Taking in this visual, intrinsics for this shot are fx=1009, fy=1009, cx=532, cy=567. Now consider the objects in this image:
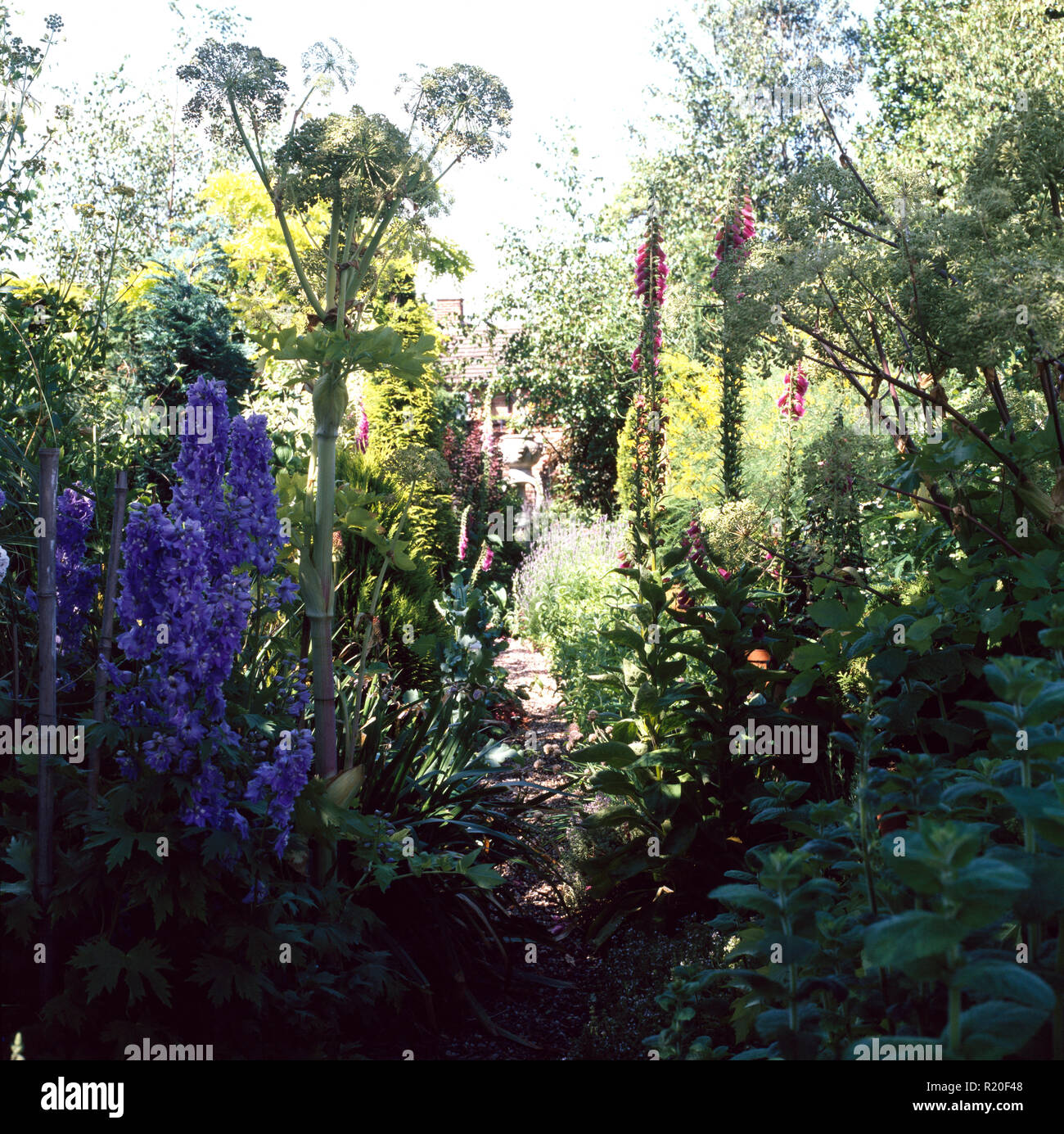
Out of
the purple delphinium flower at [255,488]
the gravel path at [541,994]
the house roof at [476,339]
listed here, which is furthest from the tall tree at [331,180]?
the house roof at [476,339]

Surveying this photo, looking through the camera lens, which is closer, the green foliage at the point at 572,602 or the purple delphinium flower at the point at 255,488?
the purple delphinium flower at the point at 255,488

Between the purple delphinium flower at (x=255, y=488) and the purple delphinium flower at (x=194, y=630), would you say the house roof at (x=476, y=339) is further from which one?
the purple delphinium flower at (x=194, y=630)

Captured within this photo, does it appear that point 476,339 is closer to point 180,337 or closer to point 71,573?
point 180,337

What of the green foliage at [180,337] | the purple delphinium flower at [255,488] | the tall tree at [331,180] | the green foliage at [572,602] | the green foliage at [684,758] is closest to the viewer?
the purple delphinium flower at [255,488]

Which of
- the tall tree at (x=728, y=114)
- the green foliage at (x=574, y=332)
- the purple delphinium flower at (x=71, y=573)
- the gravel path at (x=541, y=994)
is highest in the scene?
the tall tree at (x=728, y=114)

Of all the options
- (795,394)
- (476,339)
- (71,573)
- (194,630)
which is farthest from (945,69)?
(194,630)

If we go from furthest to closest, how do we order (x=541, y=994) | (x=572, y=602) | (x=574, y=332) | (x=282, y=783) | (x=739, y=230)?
(x=574, y=332)
(x=572, y=602)
(x=739, y=230)
(x=541, y=994)
(x=282, y=783)

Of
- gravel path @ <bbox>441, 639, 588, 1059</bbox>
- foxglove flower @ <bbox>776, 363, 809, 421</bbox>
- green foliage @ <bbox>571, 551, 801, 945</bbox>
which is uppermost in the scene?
foxglove flower @ <bbox>776, 363, 809, 421</bbox>

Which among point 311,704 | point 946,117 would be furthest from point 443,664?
point 946,117

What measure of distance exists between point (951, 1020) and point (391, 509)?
6036 mm

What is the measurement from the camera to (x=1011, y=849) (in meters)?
1.48

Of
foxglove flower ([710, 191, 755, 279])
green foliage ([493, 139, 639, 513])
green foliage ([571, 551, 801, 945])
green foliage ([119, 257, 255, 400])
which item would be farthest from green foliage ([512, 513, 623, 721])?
green foliage ([493, 139, 639, 513])

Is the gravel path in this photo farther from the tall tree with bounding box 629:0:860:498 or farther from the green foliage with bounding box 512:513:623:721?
the tall tree with bounding box 629:0:860:498

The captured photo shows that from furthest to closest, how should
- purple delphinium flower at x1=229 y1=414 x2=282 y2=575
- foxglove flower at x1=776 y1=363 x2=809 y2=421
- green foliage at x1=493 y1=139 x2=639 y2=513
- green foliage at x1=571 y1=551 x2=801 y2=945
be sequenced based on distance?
green foliage at x1=493 y1=139 x2=639 y2=513, foxglove flower at x1=776 y1=363 x2=809 y2=421, green foliage at x1=571 y1=551 x2=801 y2=945, purple delphinium flower at x1=229 y1=414 x2=282 y2=575
